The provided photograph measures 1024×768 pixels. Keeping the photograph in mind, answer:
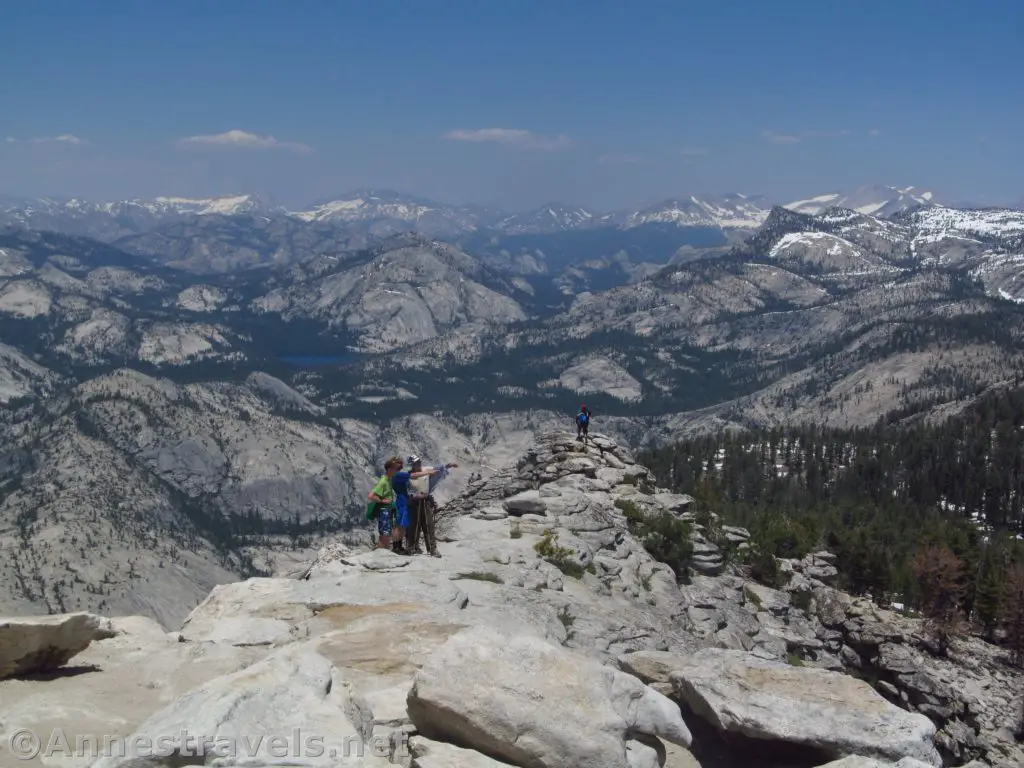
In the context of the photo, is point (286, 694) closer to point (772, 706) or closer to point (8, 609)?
point (772, 706)

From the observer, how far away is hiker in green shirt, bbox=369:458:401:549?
2919 cm

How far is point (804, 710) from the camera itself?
1563 cm

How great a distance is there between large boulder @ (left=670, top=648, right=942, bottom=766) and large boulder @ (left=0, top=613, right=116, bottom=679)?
44.2 ft

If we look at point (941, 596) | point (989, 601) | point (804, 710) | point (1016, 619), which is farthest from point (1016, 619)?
point (804, 710)

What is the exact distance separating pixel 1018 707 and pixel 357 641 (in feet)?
184

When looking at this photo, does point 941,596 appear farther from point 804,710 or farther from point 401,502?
point 804,710

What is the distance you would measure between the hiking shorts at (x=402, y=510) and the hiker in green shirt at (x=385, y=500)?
1.49ft

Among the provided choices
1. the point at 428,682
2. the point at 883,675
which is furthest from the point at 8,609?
the point at 428,682

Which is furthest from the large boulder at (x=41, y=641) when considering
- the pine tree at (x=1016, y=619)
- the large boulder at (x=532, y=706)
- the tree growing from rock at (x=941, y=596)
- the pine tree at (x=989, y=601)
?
the pine tree at (x=989, y=601)

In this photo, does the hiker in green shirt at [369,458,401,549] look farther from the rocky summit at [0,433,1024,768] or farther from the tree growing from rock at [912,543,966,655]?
the tree growing from rock at [912,543,966,655]

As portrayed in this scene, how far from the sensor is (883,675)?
50.2 metres

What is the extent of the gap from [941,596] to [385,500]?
59.3 meters

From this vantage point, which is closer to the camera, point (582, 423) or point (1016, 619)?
point (582, 423)

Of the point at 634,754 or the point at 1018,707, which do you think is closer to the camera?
the point at 634,754
